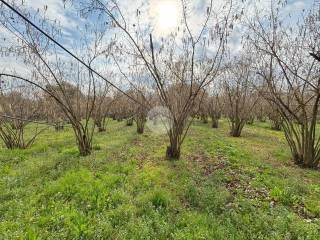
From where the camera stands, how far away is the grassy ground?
472 centimetres

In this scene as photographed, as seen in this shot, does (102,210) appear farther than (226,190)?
No

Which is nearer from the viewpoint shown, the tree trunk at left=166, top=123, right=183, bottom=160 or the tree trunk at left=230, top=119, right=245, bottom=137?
the tree trunk at left=166, top=123, right=183, bottom=160

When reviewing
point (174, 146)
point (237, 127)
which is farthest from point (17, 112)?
point (237, 127)

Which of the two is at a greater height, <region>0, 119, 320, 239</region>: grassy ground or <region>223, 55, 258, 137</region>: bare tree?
<region>223, 55, 258, 137</region>: bare tree

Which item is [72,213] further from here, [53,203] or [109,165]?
[109,165]

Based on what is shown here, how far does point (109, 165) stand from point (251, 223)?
5.24 meters

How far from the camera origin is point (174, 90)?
11.4 m

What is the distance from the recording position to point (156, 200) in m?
5.98

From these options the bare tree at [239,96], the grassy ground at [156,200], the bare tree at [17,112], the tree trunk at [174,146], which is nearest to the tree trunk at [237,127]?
the bare tree at [239,96]

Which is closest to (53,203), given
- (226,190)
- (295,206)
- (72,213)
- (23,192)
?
(72,213)

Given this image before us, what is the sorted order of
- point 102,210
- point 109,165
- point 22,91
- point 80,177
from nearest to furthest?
point 102,210
point 80,177
point 109,165
point 22,91

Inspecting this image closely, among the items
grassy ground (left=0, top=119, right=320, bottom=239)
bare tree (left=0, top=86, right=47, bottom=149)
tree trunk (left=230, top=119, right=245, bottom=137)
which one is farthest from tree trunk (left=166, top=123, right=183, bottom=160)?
tree trunk (left=230, top=119, right=245, bottom=137)

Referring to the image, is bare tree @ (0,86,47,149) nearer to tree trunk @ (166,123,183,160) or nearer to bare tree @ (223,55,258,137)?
tree trunk @ (166,123,183,160)

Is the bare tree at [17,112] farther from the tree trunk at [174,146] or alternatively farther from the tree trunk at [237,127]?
the tree trunk at [237,127]
